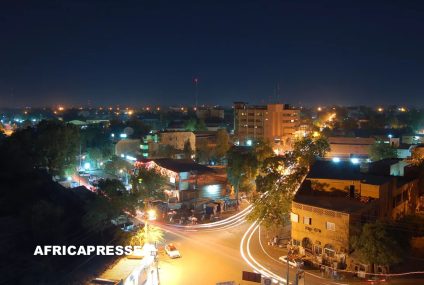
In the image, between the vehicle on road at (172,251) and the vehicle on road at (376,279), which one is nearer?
the vehicle on road at (376,279)

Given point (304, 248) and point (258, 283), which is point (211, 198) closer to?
point (304, 248)

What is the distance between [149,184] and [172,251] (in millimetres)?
6304

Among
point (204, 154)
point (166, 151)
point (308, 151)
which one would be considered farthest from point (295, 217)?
point (204, 154)

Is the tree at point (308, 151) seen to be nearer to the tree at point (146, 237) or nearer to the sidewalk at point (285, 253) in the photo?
the sidewalk at point (285, 253)

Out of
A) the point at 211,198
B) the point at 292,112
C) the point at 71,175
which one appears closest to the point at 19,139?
the point at 71,175

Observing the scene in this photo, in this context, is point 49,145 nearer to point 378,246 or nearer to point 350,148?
point 378,246

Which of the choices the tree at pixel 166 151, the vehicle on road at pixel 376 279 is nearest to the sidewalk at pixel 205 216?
the vehicle on road at pixel 376 279

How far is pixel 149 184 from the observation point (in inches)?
748

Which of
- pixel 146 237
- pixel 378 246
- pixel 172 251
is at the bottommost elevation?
pixel 172 251

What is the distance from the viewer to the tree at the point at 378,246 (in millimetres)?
11227

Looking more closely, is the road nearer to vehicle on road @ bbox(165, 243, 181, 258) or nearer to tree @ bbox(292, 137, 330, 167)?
vehicle on road @ bbox(165, 243, 181, 258)

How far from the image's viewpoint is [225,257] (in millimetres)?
12953

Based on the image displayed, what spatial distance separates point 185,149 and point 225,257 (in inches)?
711

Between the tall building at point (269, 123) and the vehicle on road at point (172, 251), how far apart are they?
29841 mm
